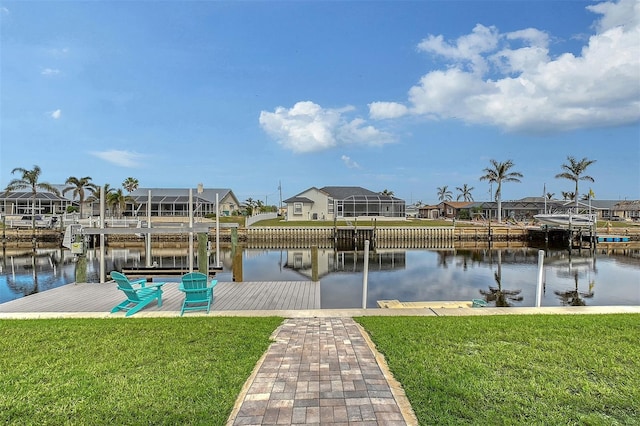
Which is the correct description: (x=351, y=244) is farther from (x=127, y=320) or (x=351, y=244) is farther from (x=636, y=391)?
(x=636, y=391)

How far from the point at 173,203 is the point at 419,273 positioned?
4127 cm

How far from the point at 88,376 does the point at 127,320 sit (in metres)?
2.97

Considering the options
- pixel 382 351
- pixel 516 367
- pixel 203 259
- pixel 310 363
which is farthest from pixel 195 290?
pixel 516 367

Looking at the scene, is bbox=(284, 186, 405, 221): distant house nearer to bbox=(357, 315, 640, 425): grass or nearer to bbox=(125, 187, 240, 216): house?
bbox=(125, 187, 240, 216): house

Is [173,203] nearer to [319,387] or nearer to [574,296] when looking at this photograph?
[574,296]

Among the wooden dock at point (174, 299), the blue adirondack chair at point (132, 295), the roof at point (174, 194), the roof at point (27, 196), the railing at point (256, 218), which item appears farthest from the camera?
the roof at point (27, 196)

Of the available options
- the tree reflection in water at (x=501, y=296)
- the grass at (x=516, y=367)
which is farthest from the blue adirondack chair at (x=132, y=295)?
the tree reflection in water at (x=501, y=296)

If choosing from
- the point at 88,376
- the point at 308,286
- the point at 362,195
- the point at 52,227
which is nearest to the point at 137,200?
the point at 52,227

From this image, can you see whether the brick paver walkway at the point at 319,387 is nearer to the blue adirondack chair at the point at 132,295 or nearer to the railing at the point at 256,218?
the blue adirondack chair at the point at 132,295

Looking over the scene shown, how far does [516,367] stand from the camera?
189 inches

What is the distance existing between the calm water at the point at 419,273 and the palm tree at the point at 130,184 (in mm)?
32732

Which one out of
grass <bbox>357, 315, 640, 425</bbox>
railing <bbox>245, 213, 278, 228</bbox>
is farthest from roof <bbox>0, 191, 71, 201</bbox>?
grass <bbox>357, 315, 640, 425</bbox>

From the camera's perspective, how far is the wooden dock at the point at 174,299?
9055mm

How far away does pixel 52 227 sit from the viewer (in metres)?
42.9
